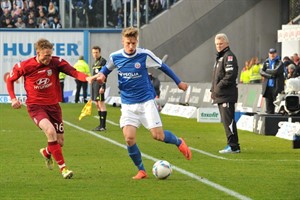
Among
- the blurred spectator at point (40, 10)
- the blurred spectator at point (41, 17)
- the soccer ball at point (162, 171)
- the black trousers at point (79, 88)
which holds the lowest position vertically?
the black trousers at point (79, 88)

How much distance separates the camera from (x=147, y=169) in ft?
51.5

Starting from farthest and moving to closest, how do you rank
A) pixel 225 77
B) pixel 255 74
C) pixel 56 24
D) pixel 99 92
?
pixel 56 24, pixel 255 74, pixel 99 92, pixel 225 77

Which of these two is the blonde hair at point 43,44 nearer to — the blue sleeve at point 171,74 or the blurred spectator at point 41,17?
the blue sleeve at point 171,74

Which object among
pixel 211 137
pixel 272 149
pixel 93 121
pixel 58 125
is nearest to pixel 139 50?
pixel 58 125

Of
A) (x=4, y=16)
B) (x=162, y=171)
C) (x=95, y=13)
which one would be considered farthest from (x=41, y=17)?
(x=162, y=171)

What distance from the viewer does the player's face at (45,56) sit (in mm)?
14680

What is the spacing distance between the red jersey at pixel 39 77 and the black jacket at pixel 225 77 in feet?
15.2

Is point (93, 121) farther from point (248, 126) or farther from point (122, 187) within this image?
point (122, 187)

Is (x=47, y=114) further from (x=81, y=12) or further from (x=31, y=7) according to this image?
(x=31, y=7)

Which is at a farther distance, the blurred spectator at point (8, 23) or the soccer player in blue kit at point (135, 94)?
the blurred spectator at point (8, 23)

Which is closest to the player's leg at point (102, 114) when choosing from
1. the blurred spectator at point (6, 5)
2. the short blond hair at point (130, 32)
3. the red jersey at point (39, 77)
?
the red jersey at point (39, 77)

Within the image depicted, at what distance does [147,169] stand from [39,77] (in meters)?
2.14

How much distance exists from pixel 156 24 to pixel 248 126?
24.3 meters

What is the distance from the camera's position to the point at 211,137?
23.5m
